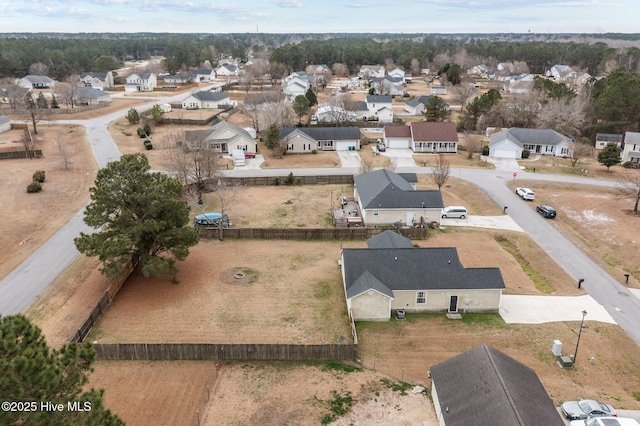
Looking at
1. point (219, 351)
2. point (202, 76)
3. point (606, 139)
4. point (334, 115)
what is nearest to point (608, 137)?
point (606, 139)

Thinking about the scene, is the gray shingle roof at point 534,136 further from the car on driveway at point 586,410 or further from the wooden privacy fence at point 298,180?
the car on driveway at point 586,410

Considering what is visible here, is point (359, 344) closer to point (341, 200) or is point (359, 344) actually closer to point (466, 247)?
point (466, 247)

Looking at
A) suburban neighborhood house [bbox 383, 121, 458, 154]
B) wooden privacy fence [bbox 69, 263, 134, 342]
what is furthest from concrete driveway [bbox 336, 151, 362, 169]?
wooden privacy fence [bbox 69, 263, 134, 342]

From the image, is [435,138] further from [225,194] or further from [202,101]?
[202,101]

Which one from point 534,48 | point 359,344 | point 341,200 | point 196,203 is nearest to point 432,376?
point 359,344

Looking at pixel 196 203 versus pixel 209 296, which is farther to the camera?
pixel 196 203

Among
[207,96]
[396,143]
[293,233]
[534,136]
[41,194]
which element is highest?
[207,96]

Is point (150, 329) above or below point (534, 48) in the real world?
below
